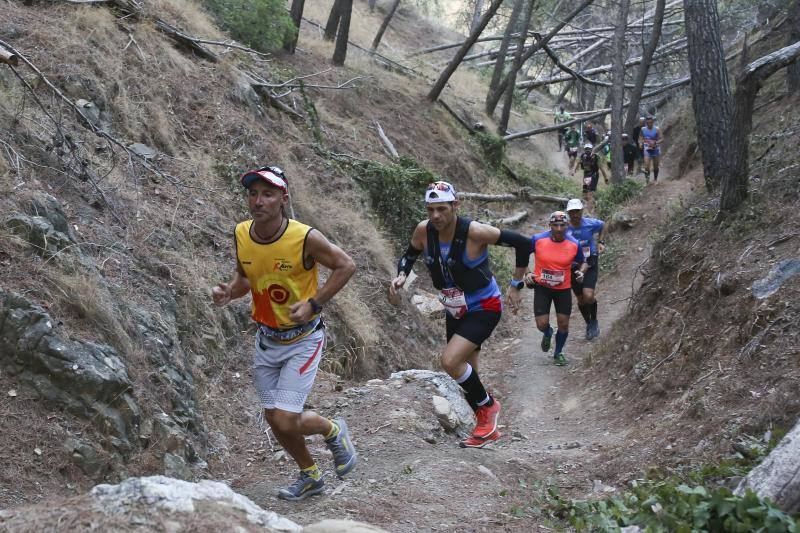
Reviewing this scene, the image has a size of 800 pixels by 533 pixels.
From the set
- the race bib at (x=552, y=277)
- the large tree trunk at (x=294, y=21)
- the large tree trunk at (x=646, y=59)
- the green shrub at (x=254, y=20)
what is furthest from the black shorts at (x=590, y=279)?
the large tree trunk at (x=646, y=59)

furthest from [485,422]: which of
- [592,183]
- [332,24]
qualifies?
[332,24]

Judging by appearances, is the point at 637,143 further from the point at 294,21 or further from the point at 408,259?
the point at 408,259

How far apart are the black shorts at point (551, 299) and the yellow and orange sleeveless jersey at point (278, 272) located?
5.98 meters

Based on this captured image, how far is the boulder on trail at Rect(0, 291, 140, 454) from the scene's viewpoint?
16.8ft

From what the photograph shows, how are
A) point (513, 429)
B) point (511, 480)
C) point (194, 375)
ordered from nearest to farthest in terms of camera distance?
point (511, 480)
point (194, 375)
point (513, 429)

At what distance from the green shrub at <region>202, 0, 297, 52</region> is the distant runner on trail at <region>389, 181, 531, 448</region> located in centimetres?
1150

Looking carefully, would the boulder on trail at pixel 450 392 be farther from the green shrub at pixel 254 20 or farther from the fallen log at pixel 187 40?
the green shrub at pixel 254 20

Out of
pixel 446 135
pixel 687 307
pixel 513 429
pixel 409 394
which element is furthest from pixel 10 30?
pixel 446 135

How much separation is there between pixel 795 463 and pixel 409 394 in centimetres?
457

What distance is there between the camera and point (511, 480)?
19.9 ft

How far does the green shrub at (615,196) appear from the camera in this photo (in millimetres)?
20312

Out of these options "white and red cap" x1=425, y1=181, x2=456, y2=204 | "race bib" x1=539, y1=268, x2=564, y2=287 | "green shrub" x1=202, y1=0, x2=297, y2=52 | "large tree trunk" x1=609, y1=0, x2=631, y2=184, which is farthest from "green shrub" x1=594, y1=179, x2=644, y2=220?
"white and red cap" x1=425, y1=181, x2=456, y2=204

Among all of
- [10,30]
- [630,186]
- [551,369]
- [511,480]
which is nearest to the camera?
[511,480]

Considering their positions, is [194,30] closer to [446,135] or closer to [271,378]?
[446,135]
